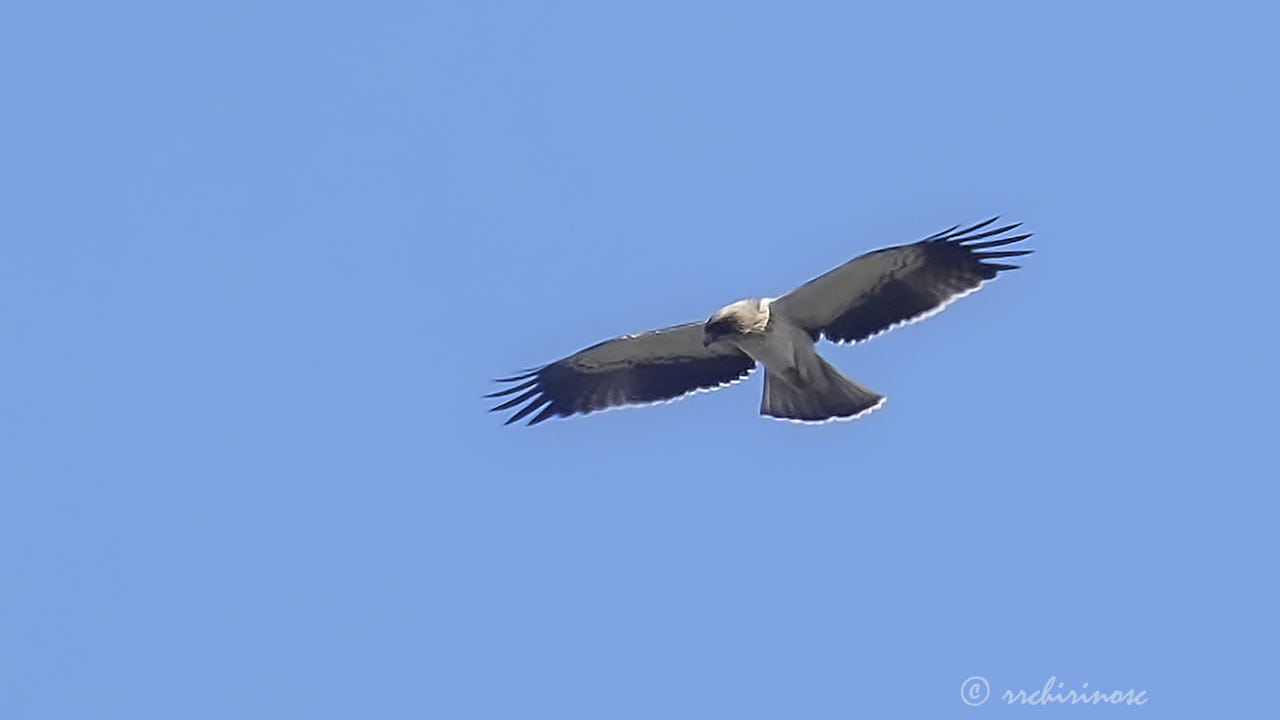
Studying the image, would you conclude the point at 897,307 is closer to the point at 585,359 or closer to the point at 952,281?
the point at 952,281

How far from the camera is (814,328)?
2120 centimetres

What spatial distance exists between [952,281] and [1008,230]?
53 cm

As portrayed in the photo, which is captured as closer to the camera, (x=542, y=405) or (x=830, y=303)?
(x=830, y=303)

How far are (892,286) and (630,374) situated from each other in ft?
7.61

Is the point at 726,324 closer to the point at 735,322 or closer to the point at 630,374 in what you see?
the point at 735,322

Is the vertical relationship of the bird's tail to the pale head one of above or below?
below

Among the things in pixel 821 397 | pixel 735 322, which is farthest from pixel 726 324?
pixel 821 397

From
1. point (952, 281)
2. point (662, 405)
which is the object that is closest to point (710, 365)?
point (662, 405)

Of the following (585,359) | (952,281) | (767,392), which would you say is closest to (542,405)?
(585,359)

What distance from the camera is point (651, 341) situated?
21.6 m

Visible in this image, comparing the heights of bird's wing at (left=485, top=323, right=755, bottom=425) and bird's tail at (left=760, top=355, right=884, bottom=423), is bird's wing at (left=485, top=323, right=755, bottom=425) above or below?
above

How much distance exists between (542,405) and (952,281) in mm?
3495

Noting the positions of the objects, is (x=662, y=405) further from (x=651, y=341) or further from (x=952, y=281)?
(x=952, y=281)

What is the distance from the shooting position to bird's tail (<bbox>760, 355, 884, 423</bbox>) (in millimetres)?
20922
